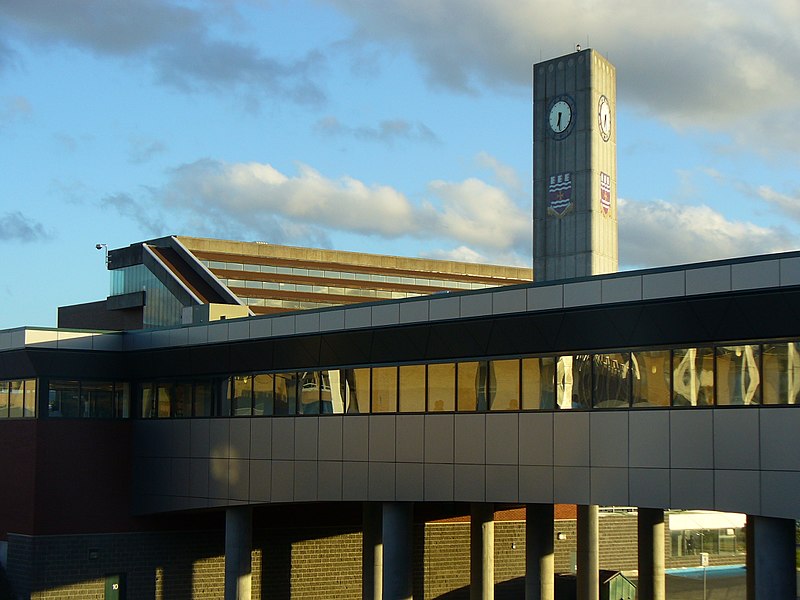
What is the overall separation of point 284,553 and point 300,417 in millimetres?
9794

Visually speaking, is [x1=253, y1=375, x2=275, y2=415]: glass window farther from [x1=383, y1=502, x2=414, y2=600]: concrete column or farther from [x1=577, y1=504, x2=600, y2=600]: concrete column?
[x1=577, y1=504, x2=600, y2=600]: concrete column

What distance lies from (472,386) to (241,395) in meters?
11.3

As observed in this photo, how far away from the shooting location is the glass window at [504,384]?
3388 centimetres

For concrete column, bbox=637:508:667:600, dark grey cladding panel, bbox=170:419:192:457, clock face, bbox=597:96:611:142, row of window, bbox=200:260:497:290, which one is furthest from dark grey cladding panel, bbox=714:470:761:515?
row of window, bbox=200:260:497:290

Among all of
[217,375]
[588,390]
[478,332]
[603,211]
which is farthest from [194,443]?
[603,211]

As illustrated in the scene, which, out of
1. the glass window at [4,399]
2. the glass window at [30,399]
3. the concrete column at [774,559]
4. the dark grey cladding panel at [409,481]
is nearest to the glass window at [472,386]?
the dark grey cladding panel at [409,481]

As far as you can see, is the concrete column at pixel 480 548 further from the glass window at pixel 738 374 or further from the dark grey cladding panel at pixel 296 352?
the glass window at pixel 738 374

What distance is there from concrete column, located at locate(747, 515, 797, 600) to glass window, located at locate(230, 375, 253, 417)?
20.0 m

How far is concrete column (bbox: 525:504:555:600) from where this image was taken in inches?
1583

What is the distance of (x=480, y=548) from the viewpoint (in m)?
43.7

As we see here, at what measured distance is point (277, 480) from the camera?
4125cm

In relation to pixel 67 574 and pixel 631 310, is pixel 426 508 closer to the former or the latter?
pixel 67 574

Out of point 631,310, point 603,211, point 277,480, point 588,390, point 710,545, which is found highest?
point 603,211

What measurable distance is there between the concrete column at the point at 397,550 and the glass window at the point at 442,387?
3.66m
